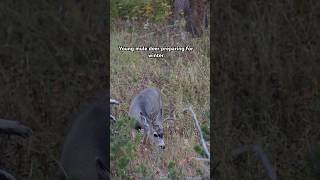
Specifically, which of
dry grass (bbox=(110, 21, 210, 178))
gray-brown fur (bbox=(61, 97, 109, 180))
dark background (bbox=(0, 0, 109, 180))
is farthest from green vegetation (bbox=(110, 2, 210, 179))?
dark background (bbox=(0, 0, 109, 180))

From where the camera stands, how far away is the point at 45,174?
12.5 ft

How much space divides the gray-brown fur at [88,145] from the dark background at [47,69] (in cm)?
6

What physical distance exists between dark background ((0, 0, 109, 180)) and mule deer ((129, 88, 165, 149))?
0.35 meters

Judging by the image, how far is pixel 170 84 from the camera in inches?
138

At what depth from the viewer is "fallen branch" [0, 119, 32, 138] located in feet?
12.2

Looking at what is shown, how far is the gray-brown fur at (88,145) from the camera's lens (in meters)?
3.71
